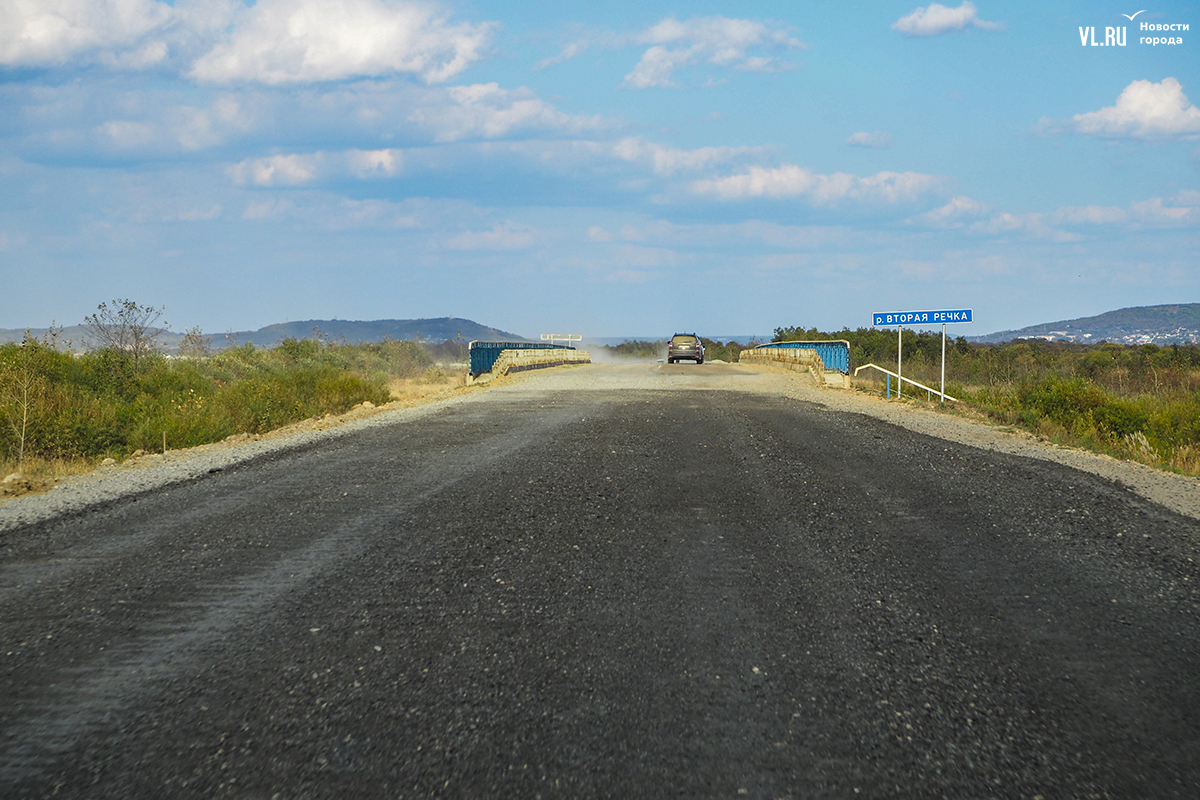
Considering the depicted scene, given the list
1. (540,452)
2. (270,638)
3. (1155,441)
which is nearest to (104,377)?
(540,452)

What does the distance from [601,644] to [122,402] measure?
46.1ft

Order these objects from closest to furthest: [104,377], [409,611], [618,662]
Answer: [618,662] → [409,611] → [104,377]

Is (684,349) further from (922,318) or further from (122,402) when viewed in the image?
(122,402)

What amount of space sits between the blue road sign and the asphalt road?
1282 cm

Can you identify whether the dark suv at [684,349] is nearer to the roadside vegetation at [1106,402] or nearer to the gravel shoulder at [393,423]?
the roadside vegetation at [1106,402]

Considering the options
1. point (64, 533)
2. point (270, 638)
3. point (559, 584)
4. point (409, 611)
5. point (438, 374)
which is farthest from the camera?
point (438, 374)

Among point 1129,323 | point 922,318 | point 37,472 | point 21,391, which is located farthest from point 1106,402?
point 1129,323

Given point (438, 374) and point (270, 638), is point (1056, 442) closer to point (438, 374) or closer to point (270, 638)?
point (270, 638)

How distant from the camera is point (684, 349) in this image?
49.5 metres

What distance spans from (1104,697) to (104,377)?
1770 cm

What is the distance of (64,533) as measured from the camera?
275 inches

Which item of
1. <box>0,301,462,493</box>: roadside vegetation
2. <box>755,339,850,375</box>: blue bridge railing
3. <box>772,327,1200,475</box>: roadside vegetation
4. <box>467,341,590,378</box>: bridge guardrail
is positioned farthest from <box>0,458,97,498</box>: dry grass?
<box>755,339,850,375</box>: blue bridge railing

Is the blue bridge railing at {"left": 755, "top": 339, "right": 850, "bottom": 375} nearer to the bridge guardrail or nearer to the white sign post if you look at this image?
the white sign post

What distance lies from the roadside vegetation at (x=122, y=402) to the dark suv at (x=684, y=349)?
2588 centimetres
